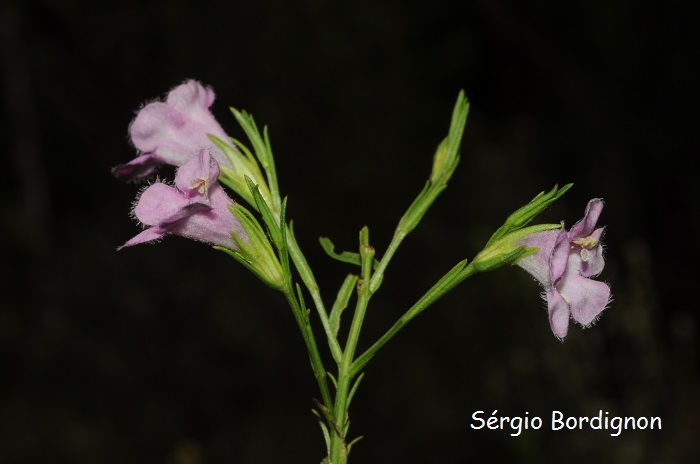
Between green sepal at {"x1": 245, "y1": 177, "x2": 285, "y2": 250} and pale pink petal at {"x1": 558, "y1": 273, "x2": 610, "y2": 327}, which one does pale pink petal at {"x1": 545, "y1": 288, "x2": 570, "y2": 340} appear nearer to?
pale pink petal at {"x1": 558, "y1": 273, "x2": 610, "y2": 327}

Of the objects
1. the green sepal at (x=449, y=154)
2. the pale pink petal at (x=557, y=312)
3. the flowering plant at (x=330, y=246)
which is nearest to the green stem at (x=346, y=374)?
the flowering plant at (x=330, y=246)

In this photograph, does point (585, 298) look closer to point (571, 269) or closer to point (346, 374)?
point (571, 269)

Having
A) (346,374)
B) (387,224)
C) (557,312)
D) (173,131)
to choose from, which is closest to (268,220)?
(346,374)

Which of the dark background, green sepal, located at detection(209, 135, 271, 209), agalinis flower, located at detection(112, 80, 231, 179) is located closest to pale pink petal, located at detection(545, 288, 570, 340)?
green sepal, located at detection(209, 135, 271, 209)

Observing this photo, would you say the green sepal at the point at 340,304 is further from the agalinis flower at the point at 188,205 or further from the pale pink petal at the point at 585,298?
the pale pink petal at the point at 585,298

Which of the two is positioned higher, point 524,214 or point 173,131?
point 173,131

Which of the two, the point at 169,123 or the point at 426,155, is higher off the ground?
the point at 426,155

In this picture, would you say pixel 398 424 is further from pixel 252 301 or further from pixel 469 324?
pixel 252 301

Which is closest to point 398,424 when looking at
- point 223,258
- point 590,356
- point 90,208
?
point 590,356
